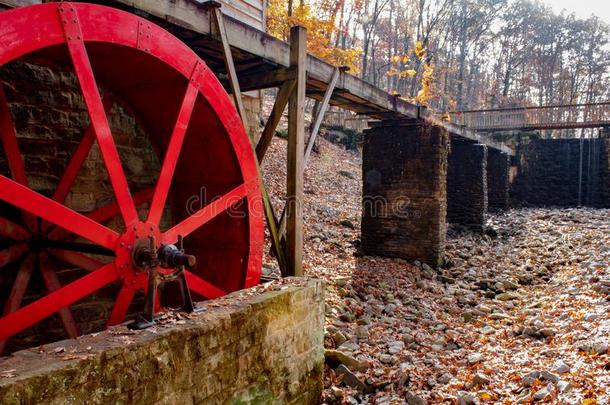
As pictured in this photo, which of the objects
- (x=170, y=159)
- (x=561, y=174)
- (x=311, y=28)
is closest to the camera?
(x=170, y=159)

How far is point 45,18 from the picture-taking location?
243cm

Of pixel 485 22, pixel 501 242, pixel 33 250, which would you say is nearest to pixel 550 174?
pixel 501 242

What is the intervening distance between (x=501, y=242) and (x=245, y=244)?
911 centimetres

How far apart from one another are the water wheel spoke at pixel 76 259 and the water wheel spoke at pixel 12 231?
0.25m

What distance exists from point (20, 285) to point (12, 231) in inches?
17.6

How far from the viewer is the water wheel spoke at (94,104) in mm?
2561

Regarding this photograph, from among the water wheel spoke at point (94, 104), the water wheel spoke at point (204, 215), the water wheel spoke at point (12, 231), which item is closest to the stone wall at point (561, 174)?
the water wheel spoke at point (204, 215)

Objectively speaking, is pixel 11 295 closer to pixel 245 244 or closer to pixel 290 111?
pixel 245 244

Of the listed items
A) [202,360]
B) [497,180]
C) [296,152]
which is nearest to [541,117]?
[497,180]

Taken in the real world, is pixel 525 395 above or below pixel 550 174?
below

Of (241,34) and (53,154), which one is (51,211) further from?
(241,34)

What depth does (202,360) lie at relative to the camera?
2.58 metres

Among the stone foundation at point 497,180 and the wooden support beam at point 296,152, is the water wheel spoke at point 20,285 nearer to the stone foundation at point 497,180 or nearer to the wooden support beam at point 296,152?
the wooden support beam at point 296,152

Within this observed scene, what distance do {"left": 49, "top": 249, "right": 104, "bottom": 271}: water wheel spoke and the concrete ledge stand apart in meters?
1.38
